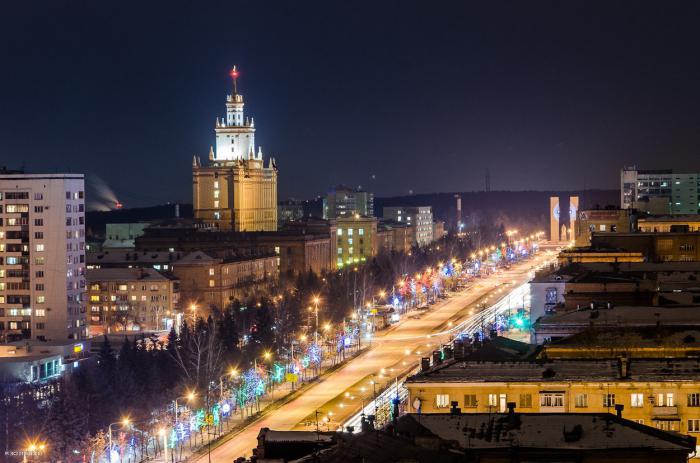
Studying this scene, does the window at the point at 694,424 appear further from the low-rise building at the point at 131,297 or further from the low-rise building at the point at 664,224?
the low-rise building at the point at 131,297

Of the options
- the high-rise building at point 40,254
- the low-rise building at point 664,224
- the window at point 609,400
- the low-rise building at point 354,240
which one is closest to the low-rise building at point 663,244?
the low-rise building at point 664,224

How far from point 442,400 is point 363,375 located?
3393cm

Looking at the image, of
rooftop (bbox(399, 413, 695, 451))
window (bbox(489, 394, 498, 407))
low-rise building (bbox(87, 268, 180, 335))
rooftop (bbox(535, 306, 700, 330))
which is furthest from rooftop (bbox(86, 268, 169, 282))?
rooftop (bbox(399, 413, 695, 451))

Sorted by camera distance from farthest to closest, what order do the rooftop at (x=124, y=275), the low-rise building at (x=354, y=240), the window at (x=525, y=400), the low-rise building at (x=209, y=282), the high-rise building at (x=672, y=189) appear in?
the low-rise building at (x=354, y=240), the high-rise building at (x=672, y=189), the low-rise building at (x=209, y=282), the rooftop at (x=124, y=275), the window at (x=525, y=400)

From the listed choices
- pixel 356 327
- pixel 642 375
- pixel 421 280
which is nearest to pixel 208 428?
pixel 642 375

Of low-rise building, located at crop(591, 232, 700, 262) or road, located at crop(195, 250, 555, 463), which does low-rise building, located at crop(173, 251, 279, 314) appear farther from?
low-rise building, located at crop(591, 232, 700, 262)

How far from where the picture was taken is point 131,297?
11531 centimetres

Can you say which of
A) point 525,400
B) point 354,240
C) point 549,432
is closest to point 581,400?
point 525,400

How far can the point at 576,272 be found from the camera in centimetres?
7106

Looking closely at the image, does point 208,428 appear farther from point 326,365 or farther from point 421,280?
point 421,280

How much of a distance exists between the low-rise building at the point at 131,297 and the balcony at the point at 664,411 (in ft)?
243

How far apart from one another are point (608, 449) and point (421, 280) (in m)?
110

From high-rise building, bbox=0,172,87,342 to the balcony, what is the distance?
193 feet

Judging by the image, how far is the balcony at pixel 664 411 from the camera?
128ft
